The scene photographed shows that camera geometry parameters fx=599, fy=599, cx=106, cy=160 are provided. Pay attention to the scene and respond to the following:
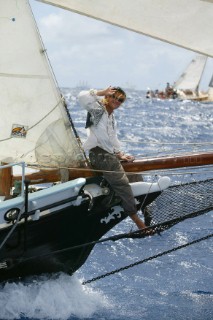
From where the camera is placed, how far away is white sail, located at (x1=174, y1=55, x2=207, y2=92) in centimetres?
8894

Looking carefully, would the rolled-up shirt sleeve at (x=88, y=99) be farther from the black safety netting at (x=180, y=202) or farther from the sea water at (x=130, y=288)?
the black safety netting at (x=180, y=202)

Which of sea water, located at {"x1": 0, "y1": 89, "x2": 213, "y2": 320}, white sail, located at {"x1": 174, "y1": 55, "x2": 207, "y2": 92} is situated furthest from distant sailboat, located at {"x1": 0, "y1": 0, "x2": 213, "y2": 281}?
white sail, located at {"x1": 174, "y1": 55, "x2": 207, "y2": 92}

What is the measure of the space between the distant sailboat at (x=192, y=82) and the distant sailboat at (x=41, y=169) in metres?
81.5

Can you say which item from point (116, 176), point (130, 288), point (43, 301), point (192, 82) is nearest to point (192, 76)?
point (192, 82)

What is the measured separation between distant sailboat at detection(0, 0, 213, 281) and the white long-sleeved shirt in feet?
1.24

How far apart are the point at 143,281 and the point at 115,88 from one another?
412 centimetres

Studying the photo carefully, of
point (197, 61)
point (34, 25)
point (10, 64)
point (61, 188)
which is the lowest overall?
point (197, 61)

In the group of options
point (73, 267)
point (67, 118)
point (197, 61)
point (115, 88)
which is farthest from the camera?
point (197, 61)

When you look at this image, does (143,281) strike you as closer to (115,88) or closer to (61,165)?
(61,165)

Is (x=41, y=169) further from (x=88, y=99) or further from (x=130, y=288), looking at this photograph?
(x=130, y=288)

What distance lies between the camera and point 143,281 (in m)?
10.5

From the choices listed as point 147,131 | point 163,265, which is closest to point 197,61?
point 147,131

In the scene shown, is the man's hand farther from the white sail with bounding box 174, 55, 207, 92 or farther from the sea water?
the white sail with bounding box 174, 55, 207, 92

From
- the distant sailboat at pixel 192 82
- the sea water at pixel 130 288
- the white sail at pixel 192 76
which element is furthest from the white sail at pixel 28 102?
the white sail at pixel 192 76
